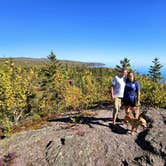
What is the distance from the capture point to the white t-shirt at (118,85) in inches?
580

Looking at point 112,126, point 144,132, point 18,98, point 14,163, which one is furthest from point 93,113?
point 18,98

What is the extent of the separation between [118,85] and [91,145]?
135 inches

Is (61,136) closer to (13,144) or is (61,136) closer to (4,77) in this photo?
(13,144)

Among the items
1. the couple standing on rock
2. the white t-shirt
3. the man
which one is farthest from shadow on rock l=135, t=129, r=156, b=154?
the white t-shirt

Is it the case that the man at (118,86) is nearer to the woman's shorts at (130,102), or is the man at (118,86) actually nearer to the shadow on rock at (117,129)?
the woman's shorts at (130,102)

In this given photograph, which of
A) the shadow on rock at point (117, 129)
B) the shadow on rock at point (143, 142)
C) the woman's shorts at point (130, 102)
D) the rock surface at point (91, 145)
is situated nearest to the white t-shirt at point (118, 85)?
the woman's shorts at point (130, 102)

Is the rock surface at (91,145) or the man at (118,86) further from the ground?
the man at (118,86)

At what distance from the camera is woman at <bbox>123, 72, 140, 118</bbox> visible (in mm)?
14715

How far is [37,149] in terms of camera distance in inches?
611

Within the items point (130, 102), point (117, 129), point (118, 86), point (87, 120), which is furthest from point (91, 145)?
point (87, 120)

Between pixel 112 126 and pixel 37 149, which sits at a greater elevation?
pixel 112 126

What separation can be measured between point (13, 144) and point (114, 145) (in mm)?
6169

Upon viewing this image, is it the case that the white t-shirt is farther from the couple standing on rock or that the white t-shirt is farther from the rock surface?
the rock surface

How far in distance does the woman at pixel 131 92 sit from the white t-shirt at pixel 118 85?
0.71 ft
